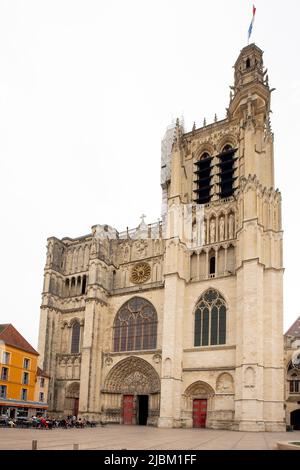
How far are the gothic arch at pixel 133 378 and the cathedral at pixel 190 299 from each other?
0.11 meters

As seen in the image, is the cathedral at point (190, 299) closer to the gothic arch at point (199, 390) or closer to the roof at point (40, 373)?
the gothic arch at point (199, 390)

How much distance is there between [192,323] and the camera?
1519 inches

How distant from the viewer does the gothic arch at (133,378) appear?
1560 inches

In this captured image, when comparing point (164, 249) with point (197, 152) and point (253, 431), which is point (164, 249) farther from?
point (253, 431)

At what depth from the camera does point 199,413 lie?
36.4m

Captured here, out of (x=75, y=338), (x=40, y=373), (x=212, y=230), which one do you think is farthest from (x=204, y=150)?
(x=40, y=373)

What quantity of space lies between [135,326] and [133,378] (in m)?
4.46

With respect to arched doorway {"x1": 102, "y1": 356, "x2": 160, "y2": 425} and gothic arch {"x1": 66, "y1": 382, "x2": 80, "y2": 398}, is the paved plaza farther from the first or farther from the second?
gothic arch {"x1": 66, "y1": 382, "x2": 80, "y2": 398}

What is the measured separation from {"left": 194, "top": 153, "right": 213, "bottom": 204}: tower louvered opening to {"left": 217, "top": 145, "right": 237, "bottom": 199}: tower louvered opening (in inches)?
44.3

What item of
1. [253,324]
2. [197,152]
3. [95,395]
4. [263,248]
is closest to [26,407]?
[95,395]

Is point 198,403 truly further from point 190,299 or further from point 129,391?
point 190,299

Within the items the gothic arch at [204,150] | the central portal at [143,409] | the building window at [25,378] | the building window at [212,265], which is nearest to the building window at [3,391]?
the building window at [25,378]

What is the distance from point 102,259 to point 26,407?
47.9ft

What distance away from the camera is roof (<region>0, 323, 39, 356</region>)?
39688mm
